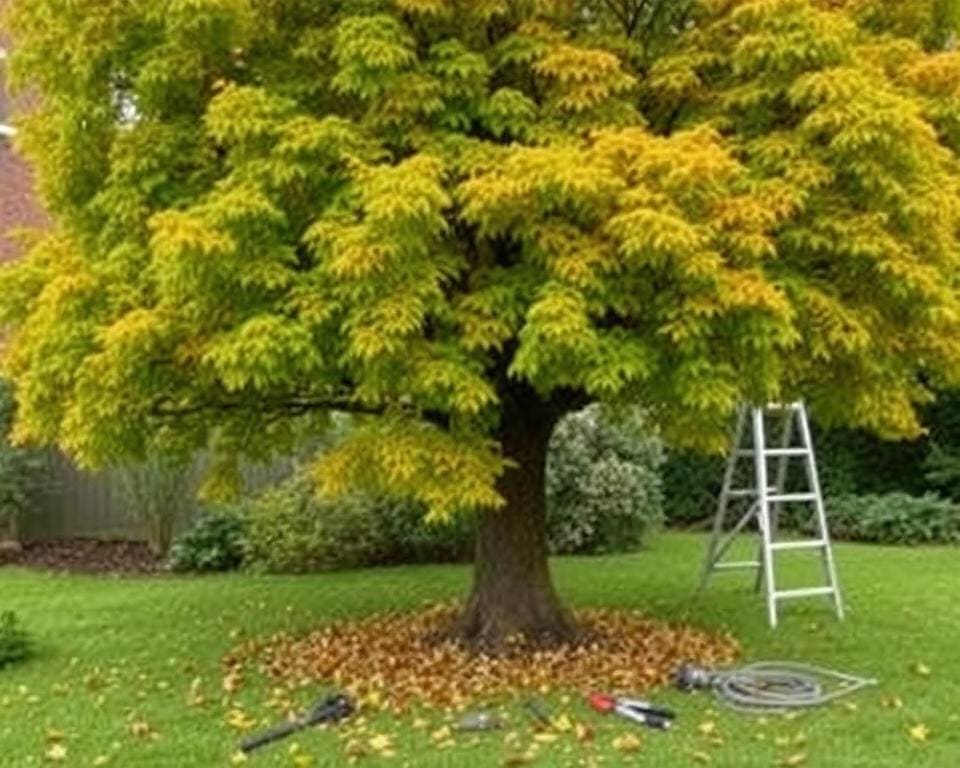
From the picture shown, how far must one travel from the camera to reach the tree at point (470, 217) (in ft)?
23.9

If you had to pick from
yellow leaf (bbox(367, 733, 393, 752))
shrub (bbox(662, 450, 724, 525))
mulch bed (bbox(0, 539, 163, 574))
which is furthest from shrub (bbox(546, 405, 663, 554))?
yellow leaf (bbox(367, 733, 393, 752))

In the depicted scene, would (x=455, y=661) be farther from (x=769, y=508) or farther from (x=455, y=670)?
(x=769, y=508)

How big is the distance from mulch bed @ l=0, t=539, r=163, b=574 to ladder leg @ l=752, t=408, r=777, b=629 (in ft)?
21.4

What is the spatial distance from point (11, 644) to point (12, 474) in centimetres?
659

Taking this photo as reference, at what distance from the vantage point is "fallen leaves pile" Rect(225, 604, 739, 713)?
28.0ft

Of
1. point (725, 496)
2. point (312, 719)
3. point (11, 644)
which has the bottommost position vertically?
point (312, 719)

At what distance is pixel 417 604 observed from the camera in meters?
11.8

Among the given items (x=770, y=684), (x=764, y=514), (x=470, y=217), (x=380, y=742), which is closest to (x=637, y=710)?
(x=770, y=684)

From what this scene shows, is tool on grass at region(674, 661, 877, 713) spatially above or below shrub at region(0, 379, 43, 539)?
below

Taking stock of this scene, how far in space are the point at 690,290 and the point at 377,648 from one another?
3514mm

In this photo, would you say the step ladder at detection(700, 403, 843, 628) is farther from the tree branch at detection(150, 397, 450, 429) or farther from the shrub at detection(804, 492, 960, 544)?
the shrub at detection(804, 492, 960, 544)

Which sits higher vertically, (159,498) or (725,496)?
(159,498)

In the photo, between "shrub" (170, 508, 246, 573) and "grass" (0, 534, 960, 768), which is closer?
"grass" (0, 534, 960, 768)

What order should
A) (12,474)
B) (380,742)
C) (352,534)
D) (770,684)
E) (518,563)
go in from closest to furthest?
1. (380,742)
2. (770,684)
3. (518,563)
4. (352,534)
5. (12,474)
